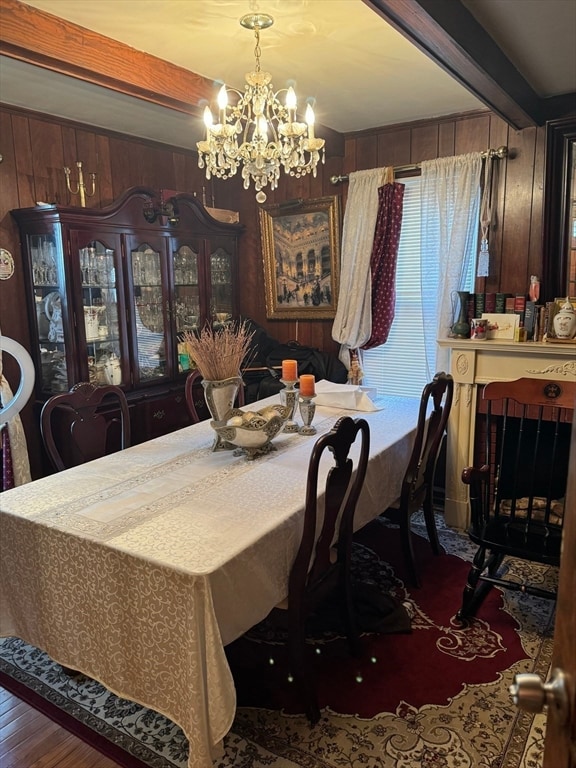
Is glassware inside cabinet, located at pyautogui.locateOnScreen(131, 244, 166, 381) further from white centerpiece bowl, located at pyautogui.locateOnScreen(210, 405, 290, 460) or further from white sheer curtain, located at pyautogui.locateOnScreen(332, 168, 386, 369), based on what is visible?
white centerpiece bowl, located at pyautogui.locateOnScreen(210, 405, 290, 460)

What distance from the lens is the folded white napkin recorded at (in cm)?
309

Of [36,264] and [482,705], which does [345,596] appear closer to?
[482,705]

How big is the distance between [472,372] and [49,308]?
2599 millimetres

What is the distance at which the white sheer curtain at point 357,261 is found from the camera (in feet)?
12.2

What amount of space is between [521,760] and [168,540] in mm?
1279

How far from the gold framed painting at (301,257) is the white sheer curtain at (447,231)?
2.32 ft

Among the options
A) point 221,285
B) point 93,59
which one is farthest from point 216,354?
point 221,285

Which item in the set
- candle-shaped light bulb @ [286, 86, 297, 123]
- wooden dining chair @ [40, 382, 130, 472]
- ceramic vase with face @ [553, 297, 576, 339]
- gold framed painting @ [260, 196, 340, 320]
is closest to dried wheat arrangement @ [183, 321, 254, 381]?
wooden dining chair @ [40, 382, 130, 472]

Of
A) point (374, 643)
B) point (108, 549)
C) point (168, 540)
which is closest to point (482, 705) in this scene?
point (374, 643)

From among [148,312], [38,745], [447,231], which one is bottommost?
[38,745]

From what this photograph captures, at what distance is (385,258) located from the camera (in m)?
3.72

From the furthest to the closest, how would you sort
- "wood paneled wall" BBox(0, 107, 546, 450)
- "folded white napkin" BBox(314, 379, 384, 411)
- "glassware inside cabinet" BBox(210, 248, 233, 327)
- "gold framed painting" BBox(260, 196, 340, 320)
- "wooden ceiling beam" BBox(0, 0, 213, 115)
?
1. "glassware inside cabinet" BBox(210, 248, 233, 327)
2. "gold framed painting" BBox(260, 196, 340, 320)
3. "wood paneled wall" BBox(0, 107, 546, 450)
4. "folded white napkin" BBox(314, 379, 384, 411)
5. "wooden ceiling beam" BBox(0, 0, 213, 115)

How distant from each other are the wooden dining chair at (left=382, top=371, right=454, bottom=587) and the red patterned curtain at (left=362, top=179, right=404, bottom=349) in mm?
1138

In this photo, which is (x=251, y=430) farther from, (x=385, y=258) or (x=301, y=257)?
(x=301, y=257)
